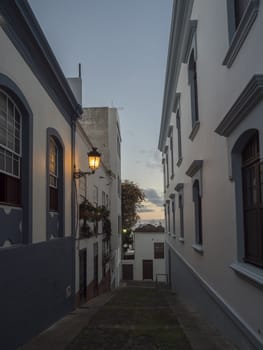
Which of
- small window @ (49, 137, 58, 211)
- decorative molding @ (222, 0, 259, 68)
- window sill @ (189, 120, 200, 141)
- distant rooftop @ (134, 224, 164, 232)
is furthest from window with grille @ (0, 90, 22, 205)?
distant rooftop @ (134, 224, 164, 232)

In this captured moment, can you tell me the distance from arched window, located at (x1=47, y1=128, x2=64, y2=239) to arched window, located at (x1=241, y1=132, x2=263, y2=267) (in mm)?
4765

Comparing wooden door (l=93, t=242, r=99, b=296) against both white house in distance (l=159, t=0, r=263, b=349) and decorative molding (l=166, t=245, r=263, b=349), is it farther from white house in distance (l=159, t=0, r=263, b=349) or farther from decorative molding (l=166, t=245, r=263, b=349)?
decorative molding (l=166, t=245, r=263, b=349)

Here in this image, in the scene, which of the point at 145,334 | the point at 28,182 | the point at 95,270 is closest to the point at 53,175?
the point at 28,182

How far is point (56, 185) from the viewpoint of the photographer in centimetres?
1053

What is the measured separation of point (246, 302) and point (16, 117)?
4827 millimetres

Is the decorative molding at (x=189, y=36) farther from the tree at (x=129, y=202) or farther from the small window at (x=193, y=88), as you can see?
the tree at (x=129, y=202)

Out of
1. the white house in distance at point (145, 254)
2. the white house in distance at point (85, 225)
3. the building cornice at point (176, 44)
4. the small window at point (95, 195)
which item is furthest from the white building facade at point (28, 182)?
the white house in distance at point (145, 254)

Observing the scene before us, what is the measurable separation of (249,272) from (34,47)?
5.50 m

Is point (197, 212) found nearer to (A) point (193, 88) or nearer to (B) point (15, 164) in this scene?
(A) point (193, 88)

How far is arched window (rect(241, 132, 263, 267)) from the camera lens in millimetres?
5645

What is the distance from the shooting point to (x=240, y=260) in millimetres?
6449

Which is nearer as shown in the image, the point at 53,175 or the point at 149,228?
the point at 53,175

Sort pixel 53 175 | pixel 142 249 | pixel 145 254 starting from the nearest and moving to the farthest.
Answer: pixel 53 175, pixel 145 254, pixel 142 249

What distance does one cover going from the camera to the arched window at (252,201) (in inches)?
222
